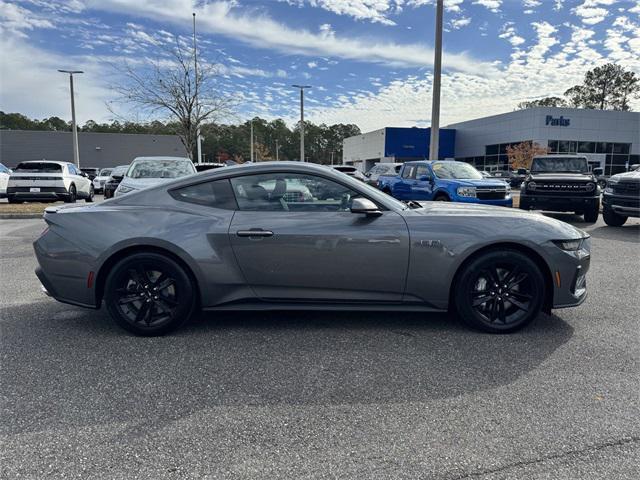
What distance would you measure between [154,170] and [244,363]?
8.22 m

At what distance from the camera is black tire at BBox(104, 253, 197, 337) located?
3.63 m

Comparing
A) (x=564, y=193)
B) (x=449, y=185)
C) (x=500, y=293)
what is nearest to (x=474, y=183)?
(x=449, y=185)

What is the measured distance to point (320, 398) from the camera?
108 inches

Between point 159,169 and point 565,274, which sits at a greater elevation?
point 159,169

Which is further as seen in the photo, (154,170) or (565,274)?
(154,170)

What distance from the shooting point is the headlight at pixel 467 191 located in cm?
1035

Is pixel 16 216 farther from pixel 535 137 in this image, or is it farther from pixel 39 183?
pixel 535 137

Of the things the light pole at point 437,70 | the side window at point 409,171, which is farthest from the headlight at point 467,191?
the light pole at point 437,70

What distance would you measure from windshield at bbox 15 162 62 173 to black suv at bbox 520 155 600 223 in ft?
48.8

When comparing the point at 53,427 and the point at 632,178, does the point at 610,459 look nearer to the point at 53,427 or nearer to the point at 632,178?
the point at 53,427

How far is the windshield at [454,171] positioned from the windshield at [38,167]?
12.4 metres

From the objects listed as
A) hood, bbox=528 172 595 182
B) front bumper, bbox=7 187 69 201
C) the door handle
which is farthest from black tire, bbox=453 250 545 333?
front bumper, bbox=7 187 69 201

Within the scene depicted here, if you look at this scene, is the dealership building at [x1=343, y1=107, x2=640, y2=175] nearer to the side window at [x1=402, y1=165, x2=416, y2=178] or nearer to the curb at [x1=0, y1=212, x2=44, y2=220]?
the side window at [x1=402, y1=165, x2=416, y2=178]

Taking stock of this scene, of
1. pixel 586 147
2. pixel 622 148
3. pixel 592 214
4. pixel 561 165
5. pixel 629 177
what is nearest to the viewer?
pixel 629 177
